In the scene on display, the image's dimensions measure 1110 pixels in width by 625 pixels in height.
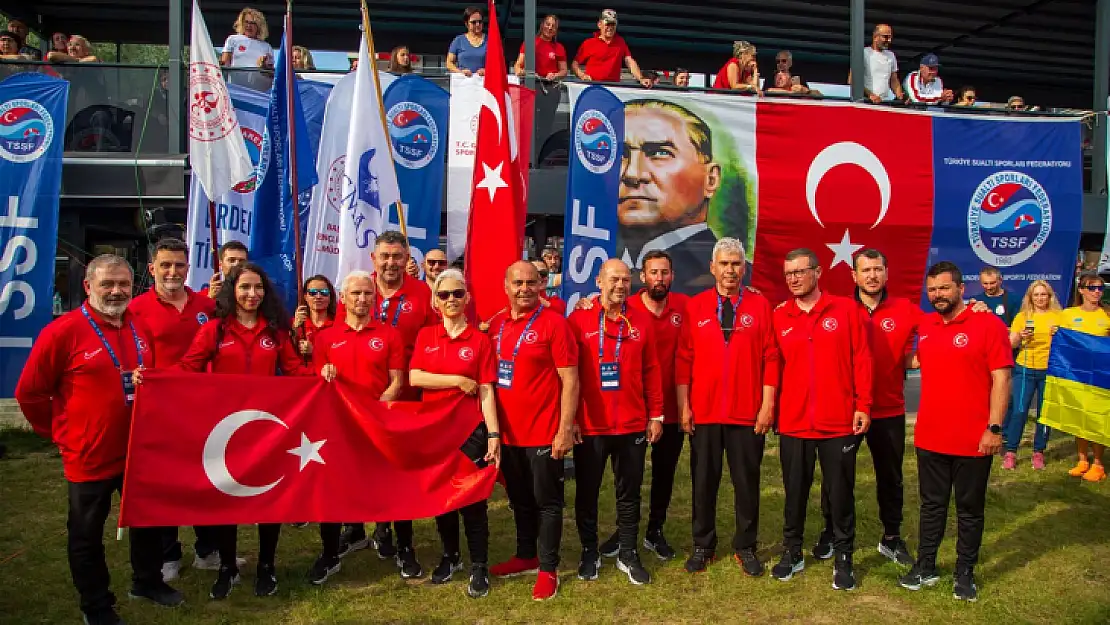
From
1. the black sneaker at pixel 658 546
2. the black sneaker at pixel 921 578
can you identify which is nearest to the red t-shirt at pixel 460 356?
the black sneaker at pixel 658 546

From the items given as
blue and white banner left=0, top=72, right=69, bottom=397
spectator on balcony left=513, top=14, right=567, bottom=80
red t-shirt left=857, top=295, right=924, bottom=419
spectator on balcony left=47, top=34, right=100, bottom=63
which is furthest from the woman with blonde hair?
spectator on balcony left=47, top=34, right=100, bottom=63

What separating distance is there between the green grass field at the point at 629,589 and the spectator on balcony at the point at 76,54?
16.9ft

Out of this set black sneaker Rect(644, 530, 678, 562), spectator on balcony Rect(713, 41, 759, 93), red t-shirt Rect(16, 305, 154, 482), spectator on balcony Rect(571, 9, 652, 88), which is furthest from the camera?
spectator on balcony Rect(713, 41, 759, 93)

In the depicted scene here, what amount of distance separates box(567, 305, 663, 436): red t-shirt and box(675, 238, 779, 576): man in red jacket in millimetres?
316

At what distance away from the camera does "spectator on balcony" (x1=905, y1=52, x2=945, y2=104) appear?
10.7 meters

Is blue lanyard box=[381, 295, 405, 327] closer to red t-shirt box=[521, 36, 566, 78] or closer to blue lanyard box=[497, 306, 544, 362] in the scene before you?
blue lanyard box=[497, 306, 544, 362]

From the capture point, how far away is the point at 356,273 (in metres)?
4.50

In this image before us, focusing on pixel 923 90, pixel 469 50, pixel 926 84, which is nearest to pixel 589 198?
pixel 469 50

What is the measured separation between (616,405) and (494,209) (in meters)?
1.67

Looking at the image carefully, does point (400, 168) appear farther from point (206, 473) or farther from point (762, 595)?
point (762, 595)

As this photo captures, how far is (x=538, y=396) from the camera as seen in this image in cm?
445

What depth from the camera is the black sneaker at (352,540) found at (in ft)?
16.9

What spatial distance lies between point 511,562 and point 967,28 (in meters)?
12.0

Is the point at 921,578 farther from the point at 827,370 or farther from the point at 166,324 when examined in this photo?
the point at 166,324
